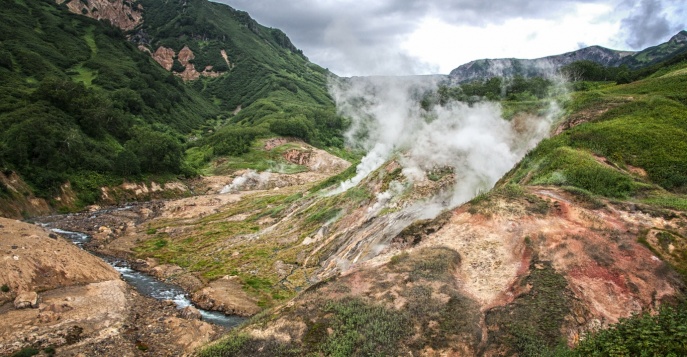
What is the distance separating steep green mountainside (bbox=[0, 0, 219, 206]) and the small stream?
84.1 feet

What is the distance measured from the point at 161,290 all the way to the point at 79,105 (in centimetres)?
5544

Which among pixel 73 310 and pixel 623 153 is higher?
pixel 623 153

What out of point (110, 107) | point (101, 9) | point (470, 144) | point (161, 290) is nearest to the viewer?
point (161, 290)

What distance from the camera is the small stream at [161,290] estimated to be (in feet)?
75.3

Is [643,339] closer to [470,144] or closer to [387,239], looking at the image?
[387,239]

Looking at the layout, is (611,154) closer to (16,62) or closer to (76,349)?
(76,349)

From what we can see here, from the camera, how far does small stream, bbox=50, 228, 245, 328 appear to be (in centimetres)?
2294

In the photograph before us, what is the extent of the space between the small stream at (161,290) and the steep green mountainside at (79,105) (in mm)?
25643

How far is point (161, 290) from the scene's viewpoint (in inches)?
1065

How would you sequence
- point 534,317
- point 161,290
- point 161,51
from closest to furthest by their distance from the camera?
point 534,317
point 161,290
point 161,51

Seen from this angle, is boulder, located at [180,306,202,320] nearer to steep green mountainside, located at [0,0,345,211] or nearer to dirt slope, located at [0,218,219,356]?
dirt slope, located at [0,218,219,356]

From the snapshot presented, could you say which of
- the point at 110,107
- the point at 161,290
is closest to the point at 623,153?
the point at 161,290

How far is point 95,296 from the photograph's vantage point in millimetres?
22844

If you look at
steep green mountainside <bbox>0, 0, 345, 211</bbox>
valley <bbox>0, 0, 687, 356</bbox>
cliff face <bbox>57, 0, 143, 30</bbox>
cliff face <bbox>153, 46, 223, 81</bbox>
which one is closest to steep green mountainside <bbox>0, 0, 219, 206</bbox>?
steep green mountainside <bbox>0, 0, 345, 211</bbox>
